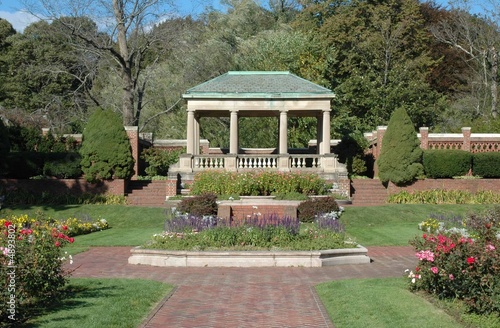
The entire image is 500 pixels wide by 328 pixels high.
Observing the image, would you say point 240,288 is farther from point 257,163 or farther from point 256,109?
point 256,109

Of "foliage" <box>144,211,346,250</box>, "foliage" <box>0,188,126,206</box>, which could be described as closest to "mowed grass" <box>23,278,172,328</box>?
"foliage" <box>144,211,346,250</box>

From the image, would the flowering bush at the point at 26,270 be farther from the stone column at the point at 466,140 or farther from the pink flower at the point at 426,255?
the stone column at the point at 466,140

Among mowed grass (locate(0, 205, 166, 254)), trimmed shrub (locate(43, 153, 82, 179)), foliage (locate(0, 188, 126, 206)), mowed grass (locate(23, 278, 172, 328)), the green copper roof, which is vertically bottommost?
mowed grass (locate(0, 205, 166, 254))

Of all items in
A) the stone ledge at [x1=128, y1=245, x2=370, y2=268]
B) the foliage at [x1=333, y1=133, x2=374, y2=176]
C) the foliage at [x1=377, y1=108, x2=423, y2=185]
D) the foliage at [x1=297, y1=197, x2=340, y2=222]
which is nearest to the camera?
the stone ledge at [x1=128, y1=245, x2=370, y2=268]

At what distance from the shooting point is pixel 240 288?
1245 centimetres

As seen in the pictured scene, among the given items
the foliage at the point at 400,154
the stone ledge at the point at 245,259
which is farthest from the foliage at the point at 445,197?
the stone ledge at the point at 245,259

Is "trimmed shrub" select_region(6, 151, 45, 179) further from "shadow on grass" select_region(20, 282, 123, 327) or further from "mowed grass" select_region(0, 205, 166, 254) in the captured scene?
"shadow on grass" select_region(20, 282, 123, 327)

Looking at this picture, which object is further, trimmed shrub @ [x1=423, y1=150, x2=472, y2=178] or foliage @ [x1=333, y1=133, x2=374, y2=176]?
foliage @ [x1=333, y1=133, x2=374, y2=176]

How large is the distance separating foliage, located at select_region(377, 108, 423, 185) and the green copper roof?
334cm

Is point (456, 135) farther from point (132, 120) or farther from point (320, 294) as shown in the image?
point (320, 294)

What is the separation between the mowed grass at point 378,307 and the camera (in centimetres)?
941

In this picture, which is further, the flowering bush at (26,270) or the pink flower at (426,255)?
the pink flower at (426,255)

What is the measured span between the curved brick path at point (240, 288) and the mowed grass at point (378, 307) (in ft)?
0.84

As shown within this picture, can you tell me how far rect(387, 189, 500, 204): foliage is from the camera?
29.7 meters
